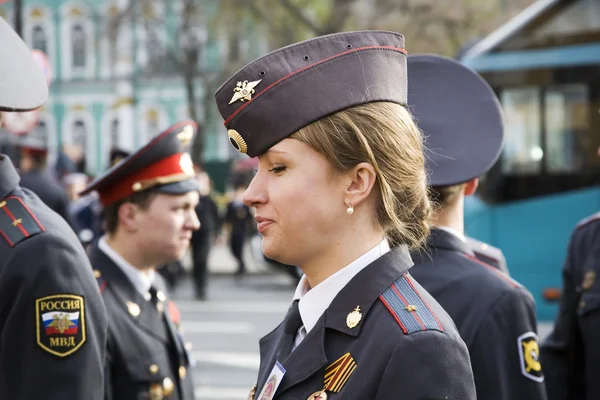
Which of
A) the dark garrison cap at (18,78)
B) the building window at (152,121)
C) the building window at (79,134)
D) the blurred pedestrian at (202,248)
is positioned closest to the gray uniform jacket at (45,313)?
the dark garrison cap at (18,78)

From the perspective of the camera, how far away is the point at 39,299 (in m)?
2.64

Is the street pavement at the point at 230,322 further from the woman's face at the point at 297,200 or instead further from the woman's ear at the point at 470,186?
the woman's face at the point at 297,200

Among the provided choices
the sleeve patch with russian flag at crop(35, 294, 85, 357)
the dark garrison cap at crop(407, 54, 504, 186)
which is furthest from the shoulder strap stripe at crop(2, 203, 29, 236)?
the dark garrison cap at crop(407, 54, 504, 186)

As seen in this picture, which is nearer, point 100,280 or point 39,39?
point 100,280

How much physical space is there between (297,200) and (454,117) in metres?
1.32

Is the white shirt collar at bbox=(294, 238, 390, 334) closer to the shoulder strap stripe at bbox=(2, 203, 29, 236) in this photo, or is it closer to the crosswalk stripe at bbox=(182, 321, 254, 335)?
the shoulder strap stripe at bbox=(2, 203, 29, 236)

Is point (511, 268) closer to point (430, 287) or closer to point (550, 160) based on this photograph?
point (550, 160)

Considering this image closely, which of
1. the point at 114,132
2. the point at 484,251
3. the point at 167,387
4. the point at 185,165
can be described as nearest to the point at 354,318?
the point at 484,251

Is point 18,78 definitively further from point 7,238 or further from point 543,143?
point 543,143

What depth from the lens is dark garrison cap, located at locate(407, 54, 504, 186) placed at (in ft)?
10.3

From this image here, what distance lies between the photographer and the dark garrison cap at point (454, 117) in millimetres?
3127

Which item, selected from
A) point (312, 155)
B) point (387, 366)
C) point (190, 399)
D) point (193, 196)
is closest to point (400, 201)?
point (312, 155)

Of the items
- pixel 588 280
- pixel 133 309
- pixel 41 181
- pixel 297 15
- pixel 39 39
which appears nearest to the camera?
pixel 588 280

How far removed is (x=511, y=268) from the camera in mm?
10453
